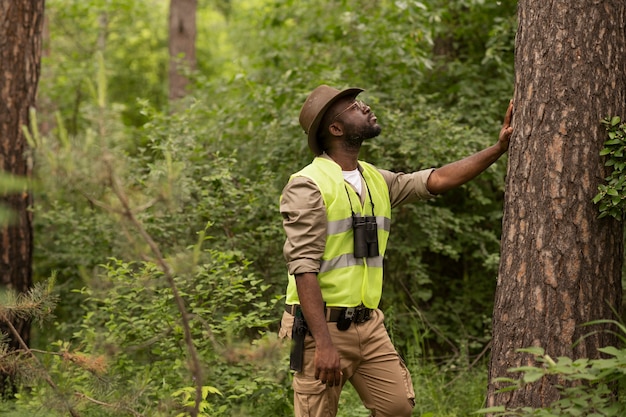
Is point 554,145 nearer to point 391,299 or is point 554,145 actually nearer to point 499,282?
point 499,282

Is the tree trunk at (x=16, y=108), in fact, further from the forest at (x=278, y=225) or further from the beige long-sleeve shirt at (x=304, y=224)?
the beige long-sleeve shirt at (x=304, y=224)

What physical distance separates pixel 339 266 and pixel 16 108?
3.95 m

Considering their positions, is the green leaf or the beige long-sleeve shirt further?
the beige long-sleeve shirt

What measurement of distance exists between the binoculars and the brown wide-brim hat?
1.86 feet

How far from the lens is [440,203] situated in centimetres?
794

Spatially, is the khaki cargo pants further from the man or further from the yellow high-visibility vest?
the yellow high-visibility vest

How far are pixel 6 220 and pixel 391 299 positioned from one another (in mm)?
5696

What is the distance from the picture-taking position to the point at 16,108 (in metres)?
6.71

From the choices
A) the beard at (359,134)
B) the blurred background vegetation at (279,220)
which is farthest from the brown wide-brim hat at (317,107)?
the blurred background vegetation at (279,220)

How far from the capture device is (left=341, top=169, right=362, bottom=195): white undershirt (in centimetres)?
423

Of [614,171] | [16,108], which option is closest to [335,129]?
[614,171]

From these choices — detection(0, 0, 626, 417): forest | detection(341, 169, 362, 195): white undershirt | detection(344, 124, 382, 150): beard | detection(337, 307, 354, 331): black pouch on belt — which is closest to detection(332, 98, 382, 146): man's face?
detection(344, 124, 382, 150): beard

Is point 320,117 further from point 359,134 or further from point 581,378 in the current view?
point 581,378

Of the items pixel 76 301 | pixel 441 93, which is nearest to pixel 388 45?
pixel 441 93
